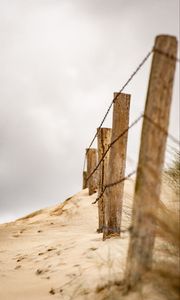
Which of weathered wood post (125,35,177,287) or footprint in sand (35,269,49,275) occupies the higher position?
weathered wood post (125,35,177,287)

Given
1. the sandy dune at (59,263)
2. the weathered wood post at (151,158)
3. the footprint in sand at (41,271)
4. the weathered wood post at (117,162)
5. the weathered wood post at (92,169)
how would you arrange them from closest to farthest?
the weathered wood post at (151,158), the sandy dune at (59,263), the footprint in sand at (41,271), the weathered wood post at (117,162), the weathered wood post at (92,169)

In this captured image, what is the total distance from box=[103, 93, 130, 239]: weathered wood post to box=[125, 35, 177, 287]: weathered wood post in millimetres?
2092

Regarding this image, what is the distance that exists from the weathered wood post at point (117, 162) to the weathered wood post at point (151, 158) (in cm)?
209

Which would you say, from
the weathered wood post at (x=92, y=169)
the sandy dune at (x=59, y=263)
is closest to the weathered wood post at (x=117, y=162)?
the sandy dune at (x=59, y=263)

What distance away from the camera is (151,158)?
8.23ft

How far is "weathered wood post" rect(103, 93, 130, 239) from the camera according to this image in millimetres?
4719

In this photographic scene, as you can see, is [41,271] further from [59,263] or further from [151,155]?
[151,155]

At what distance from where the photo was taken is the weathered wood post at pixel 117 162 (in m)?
4.72

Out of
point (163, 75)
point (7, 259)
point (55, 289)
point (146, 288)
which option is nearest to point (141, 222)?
A: point (146, 288)

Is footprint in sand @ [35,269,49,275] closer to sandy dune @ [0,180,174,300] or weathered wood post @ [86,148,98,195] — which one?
sandy dune @ [0,180,174,300]

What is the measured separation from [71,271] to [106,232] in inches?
45.6

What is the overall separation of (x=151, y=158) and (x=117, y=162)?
2326mm

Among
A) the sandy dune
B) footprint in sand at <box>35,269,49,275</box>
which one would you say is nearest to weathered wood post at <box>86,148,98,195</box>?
the sandy dune

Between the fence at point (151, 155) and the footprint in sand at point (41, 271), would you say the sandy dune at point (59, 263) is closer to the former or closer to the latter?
the footprint in sand at point (41, 271)
